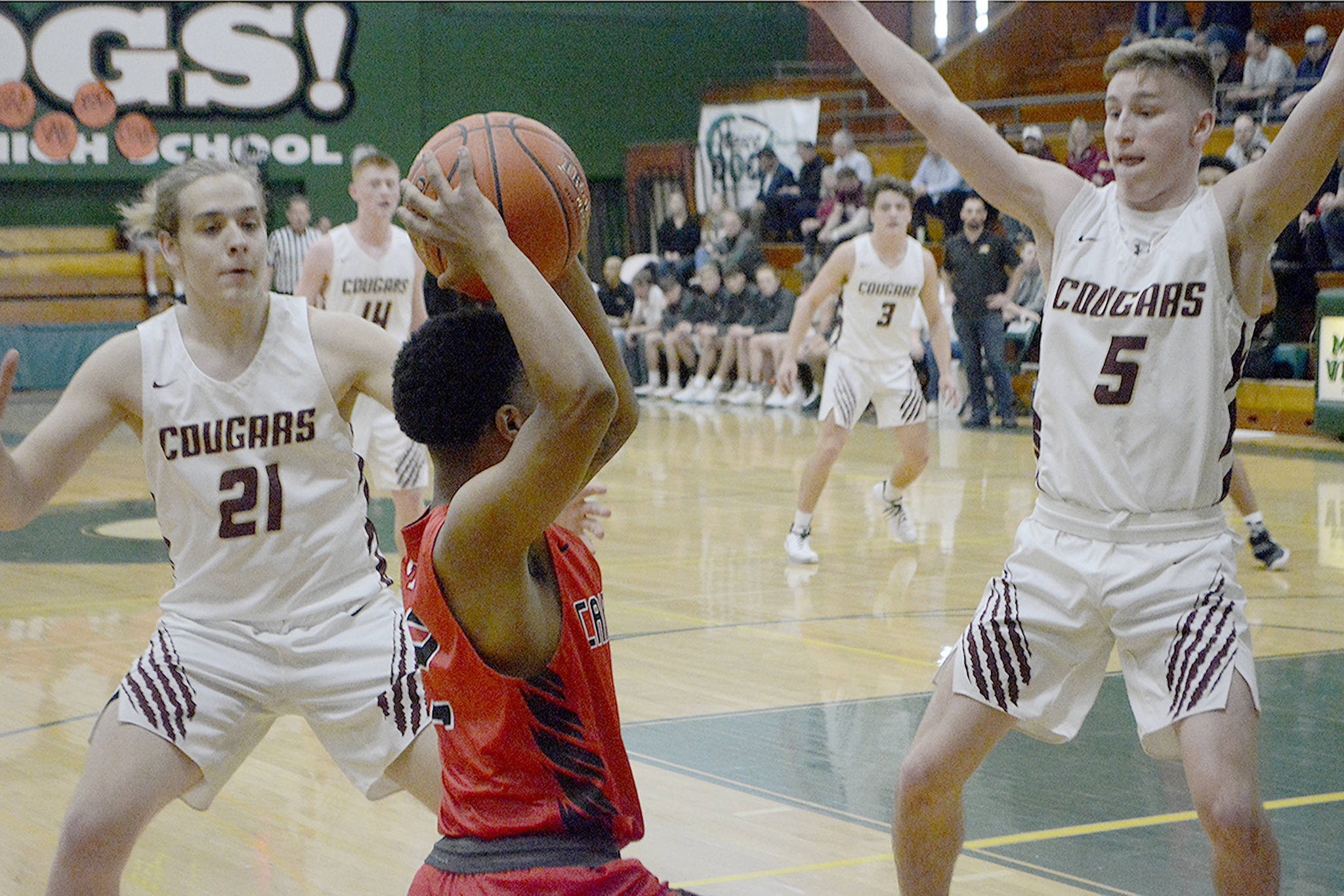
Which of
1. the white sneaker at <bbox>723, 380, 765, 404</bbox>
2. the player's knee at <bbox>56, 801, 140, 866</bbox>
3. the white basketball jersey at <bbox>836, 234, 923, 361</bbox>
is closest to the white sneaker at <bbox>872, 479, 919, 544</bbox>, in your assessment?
the white basketball jersey at <bbox>836, 234, 923, 361</bbox>

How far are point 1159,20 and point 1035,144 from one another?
2.83 meters

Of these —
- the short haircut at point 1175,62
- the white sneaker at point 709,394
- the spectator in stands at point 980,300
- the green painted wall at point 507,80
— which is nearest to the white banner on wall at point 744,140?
the green painted wall at point 507,80

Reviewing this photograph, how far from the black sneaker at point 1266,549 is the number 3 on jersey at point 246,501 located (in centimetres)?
595

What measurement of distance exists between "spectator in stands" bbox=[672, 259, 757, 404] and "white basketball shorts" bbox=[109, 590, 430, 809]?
598 inches

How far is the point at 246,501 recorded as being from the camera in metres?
3.46

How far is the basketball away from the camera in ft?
8.49

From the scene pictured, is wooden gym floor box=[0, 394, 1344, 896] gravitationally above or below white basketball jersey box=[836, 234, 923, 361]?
below

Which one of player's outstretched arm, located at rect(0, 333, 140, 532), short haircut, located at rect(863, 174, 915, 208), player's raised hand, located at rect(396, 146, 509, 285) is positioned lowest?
player's outstretched arm, located at rect(0, 333, 140, 532)

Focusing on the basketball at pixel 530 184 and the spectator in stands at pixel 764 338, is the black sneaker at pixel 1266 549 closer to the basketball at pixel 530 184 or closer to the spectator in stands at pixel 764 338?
the basketball at pixel 530 184

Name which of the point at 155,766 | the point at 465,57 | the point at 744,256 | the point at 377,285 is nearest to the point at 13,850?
the point at 155,766

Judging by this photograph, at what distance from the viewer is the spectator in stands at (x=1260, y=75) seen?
15.3 metres

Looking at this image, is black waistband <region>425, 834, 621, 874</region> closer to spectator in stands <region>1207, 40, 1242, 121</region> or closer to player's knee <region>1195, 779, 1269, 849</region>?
player's knee <region>1195, 779, 1269, 849</region>

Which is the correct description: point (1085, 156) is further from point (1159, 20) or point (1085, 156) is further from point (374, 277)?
point (374, 277)

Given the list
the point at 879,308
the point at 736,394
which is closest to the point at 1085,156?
the point at 736,394
